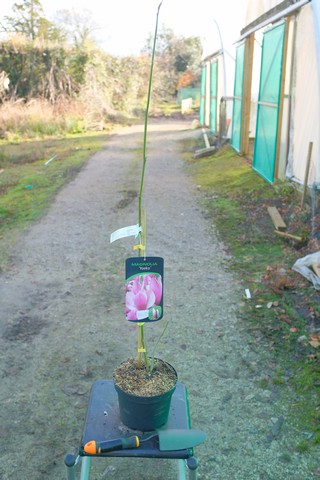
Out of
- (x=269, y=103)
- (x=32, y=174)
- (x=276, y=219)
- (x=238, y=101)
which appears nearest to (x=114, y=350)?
(x=276, y=219)

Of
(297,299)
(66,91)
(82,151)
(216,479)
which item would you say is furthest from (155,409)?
(66,91)

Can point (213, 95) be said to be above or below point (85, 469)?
above

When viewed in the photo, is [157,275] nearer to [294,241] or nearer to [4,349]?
[4,349]

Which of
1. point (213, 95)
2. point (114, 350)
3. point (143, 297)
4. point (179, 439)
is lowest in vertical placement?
point (114, 350)

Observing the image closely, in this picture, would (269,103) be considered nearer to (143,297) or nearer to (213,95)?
(143,297)

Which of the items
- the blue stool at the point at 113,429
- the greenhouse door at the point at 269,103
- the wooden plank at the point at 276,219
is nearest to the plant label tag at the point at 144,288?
the blue stool at the point at 113,429

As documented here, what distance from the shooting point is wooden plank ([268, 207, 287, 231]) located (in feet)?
20.0

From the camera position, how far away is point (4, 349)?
3.76 m

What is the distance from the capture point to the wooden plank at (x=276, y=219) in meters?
6.10

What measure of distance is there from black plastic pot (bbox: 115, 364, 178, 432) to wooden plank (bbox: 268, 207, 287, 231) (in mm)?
4385

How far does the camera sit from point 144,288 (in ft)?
6.95

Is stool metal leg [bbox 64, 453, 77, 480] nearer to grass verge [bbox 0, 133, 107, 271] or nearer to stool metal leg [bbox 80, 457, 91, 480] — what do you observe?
stool metal leg [bbox 80, 457, 91, 480]

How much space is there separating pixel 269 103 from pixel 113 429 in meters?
7.70

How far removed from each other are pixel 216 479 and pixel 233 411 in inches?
23.0
